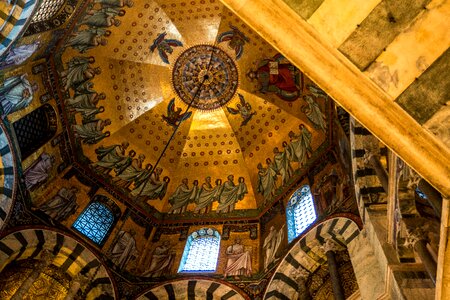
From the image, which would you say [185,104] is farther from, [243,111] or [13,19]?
[13,19]

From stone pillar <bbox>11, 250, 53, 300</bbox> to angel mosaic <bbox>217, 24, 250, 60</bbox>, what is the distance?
29.8 ft

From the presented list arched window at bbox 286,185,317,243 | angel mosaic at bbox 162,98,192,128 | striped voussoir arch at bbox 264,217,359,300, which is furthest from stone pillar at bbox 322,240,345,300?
angel mosaic at bbox 162,98,192,128

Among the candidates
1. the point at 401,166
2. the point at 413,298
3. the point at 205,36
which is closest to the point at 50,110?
the point at 205,36

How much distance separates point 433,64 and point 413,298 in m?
4.33

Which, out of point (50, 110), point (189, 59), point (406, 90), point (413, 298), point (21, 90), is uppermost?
point (189, 59)

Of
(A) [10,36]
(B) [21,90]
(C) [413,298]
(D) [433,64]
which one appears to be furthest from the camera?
(B) [21,90]

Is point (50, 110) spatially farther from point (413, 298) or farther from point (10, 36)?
point (413, 298)

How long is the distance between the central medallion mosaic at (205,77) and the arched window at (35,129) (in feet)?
16.2

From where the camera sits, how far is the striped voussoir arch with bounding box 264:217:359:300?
9547 mm

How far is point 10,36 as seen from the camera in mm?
8812

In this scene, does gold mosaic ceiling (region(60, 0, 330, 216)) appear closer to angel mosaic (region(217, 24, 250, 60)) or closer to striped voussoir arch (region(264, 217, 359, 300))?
angel mosaic (region(217, 24, 250, 60))

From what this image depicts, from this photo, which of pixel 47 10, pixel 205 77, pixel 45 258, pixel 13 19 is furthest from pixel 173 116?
pixel 13 19

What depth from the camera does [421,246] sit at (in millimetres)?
5824

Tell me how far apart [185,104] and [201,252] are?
19.6 feet
